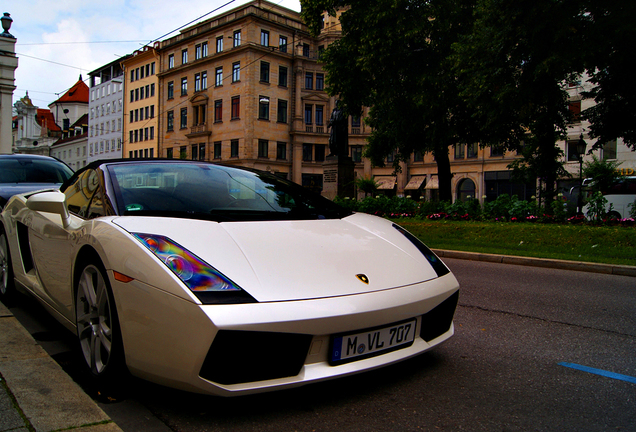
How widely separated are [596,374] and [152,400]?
8.31 feet

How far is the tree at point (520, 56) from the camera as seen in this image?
44.5 feet

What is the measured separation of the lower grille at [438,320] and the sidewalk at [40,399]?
1.55 m

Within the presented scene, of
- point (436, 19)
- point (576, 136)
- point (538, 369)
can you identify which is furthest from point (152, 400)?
point (576, 136)

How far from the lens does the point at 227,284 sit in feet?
6.94

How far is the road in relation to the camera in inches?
85.2

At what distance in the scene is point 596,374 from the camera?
112 inches

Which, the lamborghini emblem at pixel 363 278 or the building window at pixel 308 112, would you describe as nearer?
the lamborghini emblem at pixel 363 278

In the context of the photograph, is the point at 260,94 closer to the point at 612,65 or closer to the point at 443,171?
the point at 443,171

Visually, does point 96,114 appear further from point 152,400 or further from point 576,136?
point 152,400

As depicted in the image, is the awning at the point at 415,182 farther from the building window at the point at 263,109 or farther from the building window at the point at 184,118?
the building window at the point at 184,118

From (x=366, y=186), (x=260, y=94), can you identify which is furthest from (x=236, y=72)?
(x=366, y=186)

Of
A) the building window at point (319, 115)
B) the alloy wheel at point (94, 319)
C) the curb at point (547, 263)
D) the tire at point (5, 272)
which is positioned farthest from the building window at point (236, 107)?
the alloy wheel at point (94, 319)

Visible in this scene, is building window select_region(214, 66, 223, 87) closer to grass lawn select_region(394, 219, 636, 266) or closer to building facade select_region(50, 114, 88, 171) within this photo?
building facade select_region(50, 114, 88, 171)

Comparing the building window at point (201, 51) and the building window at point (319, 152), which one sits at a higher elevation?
the building window at point (201, 51)
